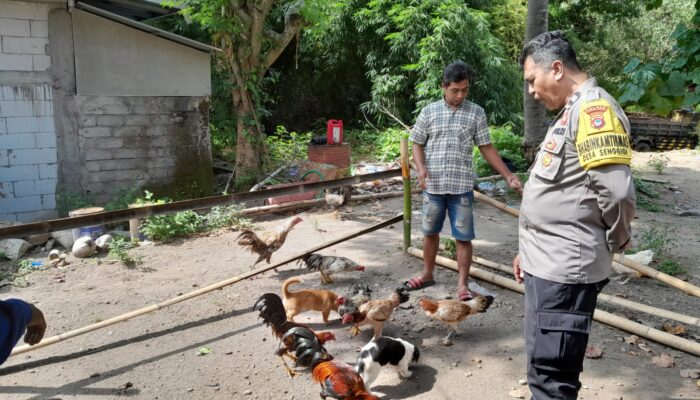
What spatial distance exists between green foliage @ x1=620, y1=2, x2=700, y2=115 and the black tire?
17864mm

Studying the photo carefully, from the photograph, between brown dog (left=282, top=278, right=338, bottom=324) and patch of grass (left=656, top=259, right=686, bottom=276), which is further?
patch of grass (left=656, top=259, right=686, bottom=276)

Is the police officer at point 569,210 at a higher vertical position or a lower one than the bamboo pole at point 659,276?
higher

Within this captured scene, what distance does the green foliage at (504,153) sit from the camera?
37.3ft

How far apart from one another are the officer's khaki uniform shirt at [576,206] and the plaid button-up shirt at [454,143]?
2201mm

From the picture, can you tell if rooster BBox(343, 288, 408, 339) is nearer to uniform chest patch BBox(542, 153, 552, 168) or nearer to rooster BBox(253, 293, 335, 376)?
rooster BBox(253, 293, 335, 376)

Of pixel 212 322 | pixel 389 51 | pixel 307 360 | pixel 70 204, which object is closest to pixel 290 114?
pixel 389 51

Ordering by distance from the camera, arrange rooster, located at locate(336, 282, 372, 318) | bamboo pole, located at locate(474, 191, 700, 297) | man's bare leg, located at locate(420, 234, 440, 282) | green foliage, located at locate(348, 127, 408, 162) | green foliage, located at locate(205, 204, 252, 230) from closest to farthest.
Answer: rooster, located at locate(336, 282, 372, 318)
bamboo pole, located at locate(474, 191, 700, 297)
man's bare leg, located at locate(420, 234, 440, 282)
green foliage, located at locate(205, 204, 252, 230)
green foliage, located at locate(348, 127, 408, 162)

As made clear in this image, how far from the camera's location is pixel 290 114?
769 inches

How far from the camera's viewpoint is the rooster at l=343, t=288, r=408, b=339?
14.2 ft

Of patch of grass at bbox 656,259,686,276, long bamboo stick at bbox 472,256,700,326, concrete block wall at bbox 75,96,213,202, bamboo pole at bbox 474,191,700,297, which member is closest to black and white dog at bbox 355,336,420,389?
bamboo pole at bbox 474,191,700,297

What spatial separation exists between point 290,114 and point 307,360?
16280 mm

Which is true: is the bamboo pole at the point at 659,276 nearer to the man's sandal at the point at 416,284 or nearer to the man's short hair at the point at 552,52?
the man's sandal at the point at 416,284

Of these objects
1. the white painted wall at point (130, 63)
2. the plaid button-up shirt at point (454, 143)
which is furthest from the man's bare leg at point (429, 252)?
the white painted wall at point (130, 63)

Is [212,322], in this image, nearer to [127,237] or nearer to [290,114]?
[127,237]
